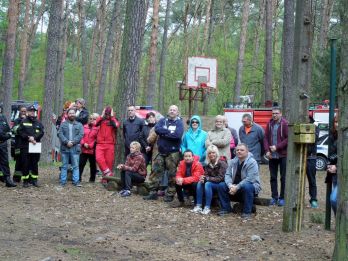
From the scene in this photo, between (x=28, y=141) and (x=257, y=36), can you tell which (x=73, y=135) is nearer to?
(x=28, y=141)

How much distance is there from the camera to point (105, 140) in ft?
40.0

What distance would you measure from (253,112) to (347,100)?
61.3 feet

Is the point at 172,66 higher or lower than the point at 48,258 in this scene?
higher

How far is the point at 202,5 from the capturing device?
1615 inches

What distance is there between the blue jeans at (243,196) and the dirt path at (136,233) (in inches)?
8.7

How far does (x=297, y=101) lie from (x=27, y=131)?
20.7ft

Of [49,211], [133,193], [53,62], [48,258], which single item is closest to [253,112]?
[53,62]

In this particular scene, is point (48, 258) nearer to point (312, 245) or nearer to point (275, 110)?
point (312, 245)

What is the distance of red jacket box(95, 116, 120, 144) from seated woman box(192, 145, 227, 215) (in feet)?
11.3

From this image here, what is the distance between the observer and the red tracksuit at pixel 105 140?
12.2 m

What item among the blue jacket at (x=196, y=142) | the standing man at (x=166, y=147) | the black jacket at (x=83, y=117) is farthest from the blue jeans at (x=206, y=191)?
the black jacket at (x=83, y=117)

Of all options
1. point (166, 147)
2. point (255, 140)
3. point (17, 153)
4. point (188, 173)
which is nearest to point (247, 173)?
point (188, 173)

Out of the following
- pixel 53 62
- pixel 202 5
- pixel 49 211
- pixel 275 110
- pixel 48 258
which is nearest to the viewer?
pixel 48 258

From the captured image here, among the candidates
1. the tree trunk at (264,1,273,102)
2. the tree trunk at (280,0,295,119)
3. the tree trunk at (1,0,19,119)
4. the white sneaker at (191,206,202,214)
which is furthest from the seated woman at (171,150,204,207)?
Answer: the tree trunk at (264,1,273,102)
